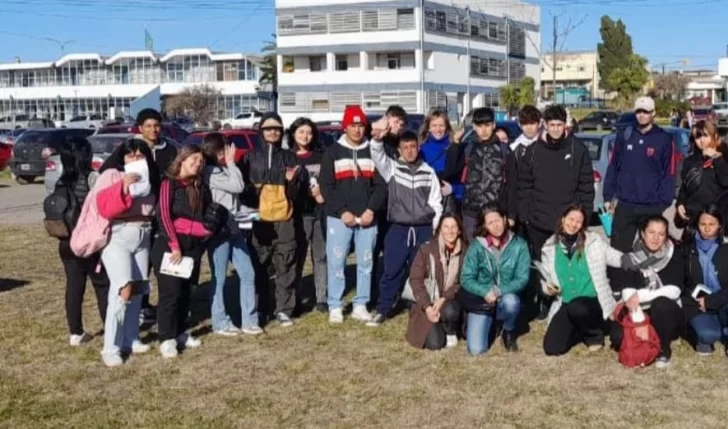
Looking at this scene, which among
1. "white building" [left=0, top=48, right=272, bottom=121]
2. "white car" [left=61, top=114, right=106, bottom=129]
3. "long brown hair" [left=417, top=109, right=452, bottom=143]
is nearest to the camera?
"long brown hair" [left=417, top=109, right=452, bottom=143]

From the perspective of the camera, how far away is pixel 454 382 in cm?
664

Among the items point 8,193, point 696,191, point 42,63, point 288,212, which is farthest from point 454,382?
point 42,63

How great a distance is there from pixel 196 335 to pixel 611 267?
349 centimetres

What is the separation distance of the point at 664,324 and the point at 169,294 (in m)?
3.75

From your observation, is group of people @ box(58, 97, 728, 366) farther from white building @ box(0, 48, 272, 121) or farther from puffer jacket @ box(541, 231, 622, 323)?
white building @ box(0, 48, 272, 121)

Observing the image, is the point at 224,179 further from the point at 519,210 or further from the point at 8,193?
the point at 8,193

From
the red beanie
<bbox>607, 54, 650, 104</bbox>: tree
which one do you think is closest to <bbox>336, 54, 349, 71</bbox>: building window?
<bbox>607, 54, 650, 104</bbox>: tree

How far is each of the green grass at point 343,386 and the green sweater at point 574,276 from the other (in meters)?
0.45

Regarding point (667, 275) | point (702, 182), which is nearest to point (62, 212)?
point (667, 275)

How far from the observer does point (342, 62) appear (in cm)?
6341

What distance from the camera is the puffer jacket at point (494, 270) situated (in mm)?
7469

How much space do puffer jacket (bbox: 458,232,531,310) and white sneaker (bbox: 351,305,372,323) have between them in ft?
4.14

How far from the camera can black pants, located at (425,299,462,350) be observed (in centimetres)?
748

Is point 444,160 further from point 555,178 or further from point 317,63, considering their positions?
point 317,63
